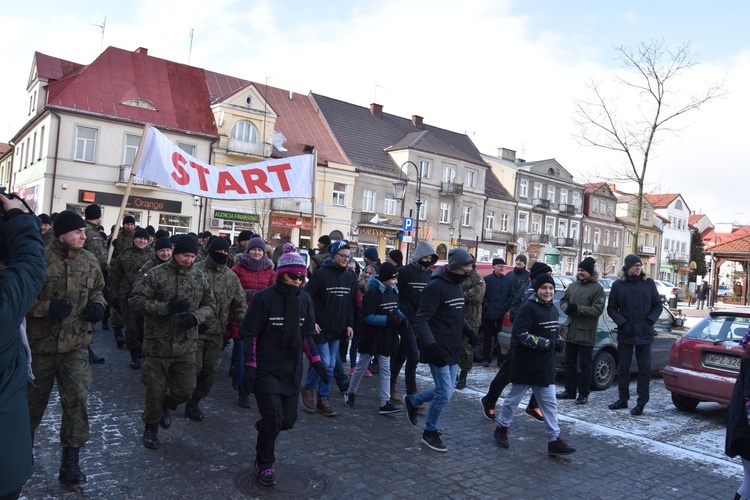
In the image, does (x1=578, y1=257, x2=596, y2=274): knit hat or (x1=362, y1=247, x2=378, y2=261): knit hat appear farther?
(x1=362, y1=247, x2=378, y2=261): knit hat

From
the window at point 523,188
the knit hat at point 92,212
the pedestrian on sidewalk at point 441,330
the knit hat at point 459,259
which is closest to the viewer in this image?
the pedestrian on sidewalk at point 441,330

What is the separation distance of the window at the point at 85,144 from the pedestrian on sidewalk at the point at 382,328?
89.0ft

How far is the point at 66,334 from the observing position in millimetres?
4414

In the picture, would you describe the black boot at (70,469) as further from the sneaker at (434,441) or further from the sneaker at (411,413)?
the sneaker at (411,413)

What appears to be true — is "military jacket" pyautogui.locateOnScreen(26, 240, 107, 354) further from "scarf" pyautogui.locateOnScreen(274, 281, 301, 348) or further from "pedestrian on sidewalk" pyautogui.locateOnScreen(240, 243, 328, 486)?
"scarf" pyautogui.locateOnScreen(274, 281, 301, 348)

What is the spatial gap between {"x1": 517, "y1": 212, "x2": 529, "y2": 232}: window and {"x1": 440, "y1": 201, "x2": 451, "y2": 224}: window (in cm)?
990

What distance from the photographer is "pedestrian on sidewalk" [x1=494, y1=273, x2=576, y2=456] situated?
19.2ft

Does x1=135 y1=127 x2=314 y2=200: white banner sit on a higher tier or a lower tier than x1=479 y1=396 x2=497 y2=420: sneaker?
higher

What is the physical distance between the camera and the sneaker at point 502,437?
5965 millimetres

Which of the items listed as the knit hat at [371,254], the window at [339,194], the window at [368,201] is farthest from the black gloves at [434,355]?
the window at [368,201]

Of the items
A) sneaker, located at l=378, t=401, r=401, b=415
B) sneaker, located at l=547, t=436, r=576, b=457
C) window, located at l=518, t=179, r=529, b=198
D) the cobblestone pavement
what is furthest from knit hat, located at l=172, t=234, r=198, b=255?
window, located at l=518, t=179, r=529, b=198

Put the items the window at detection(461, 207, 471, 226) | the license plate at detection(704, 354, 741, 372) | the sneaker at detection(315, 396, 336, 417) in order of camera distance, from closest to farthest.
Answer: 1. the sneaker at detection(315, 396, 336, 417)
2. the license plate at detection(704, 354, 741, 372)
3. the window at detection(461, 207, 471, 226)

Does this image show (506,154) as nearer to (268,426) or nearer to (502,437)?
(502,437)

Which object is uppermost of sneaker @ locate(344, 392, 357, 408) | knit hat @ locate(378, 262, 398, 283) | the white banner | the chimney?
the chimney
